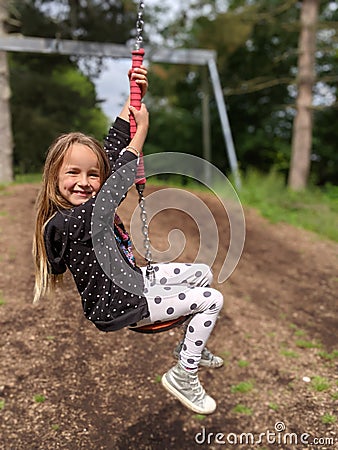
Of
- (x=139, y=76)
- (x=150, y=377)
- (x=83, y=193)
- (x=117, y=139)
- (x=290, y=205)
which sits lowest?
(x=150, y=377)

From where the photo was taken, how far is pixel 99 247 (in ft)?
7.30

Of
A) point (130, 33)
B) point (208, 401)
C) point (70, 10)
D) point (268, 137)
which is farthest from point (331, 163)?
point (208, 401)

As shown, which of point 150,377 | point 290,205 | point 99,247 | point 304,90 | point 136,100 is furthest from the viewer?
point 304,90

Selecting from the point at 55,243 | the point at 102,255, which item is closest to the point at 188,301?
the point at 102,255

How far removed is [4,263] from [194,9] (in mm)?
12605

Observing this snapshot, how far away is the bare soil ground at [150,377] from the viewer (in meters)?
3.50

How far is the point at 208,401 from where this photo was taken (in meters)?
2.66

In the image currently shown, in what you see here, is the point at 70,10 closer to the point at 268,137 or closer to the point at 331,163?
the point at 268,137

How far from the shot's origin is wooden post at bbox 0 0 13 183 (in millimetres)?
8984

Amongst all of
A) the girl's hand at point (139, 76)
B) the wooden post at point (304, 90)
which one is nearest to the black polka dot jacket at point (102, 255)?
the girl's hand at point (139, 76)

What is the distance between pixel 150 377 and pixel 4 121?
6.84m

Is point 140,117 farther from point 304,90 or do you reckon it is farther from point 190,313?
point 304,90

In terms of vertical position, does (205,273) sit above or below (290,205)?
above

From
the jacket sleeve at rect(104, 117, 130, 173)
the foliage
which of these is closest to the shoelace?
the jacket sleeve at rect(104, 117, 130, 173)
